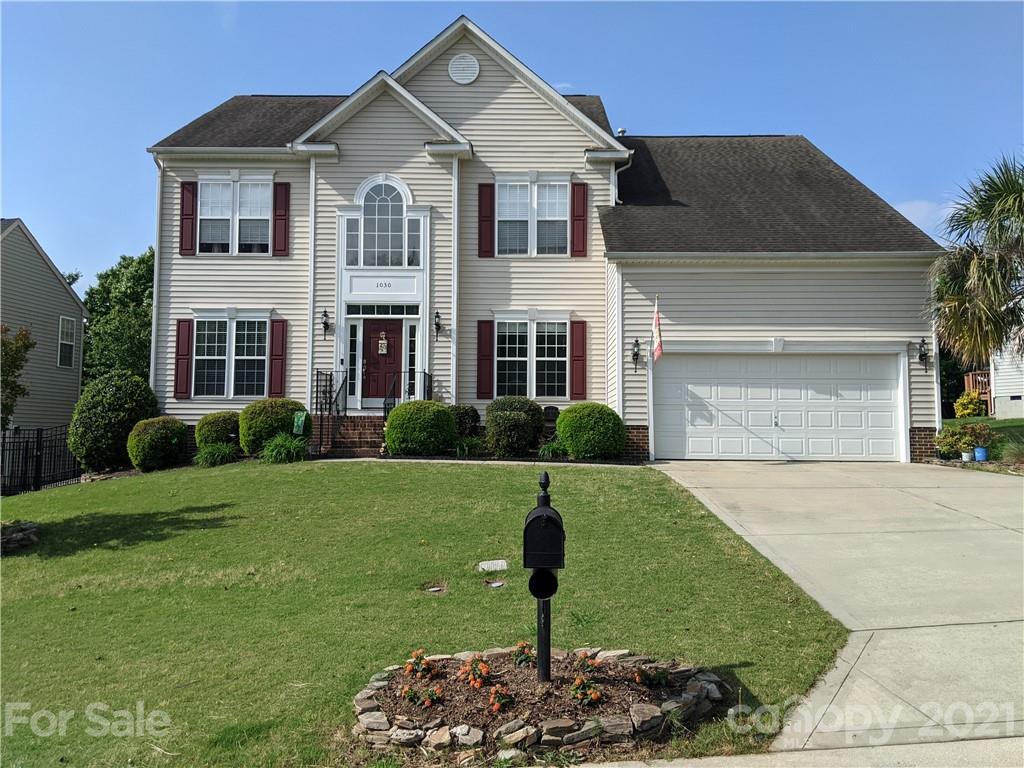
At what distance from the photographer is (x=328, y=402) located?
16.5m

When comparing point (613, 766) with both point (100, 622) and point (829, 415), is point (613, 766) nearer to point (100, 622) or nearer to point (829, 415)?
point (100, 622)

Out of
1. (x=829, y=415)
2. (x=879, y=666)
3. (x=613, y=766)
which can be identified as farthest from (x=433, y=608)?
(x=829, y=415)

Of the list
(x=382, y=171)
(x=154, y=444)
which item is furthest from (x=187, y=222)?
(x=154, y=444)

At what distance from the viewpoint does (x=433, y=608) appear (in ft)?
20.3

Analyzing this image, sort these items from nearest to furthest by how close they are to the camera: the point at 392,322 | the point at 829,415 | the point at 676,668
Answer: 1. the point at 676,668
2. the point at 829,415
3. the point at 392,322

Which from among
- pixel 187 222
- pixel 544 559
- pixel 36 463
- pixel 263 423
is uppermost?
pixel 187 222

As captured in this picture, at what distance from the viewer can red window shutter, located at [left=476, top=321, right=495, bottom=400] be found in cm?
1728

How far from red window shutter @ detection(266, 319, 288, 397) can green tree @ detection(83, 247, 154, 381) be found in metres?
11.6

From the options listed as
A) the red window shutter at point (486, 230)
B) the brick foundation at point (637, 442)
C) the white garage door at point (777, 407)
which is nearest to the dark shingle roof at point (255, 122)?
the red window shutter at point (486, 230)

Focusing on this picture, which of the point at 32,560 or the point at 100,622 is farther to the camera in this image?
the point at 32,560

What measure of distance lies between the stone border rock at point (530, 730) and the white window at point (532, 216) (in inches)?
564

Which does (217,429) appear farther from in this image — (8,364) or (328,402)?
(8,364)

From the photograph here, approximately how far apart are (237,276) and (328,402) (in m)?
4.06

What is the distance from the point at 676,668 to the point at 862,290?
13039 millimetres
